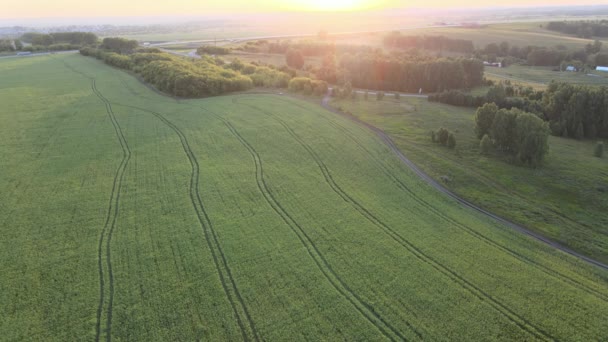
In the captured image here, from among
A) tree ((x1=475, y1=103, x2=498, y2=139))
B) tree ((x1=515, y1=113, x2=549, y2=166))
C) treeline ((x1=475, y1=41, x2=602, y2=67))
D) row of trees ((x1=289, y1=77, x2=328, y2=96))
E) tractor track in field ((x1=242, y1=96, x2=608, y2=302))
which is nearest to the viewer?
tractor track in field ((x1=242, y1=96, x2=608, y2=302))

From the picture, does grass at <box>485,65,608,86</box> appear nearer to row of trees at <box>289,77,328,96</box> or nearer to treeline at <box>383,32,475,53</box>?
treeline at <box>383,32,475,53</box>

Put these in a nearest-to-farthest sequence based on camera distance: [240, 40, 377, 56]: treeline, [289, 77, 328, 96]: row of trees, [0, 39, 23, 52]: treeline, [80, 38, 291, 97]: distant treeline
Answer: [80, 38, 291, 97]: distant treeline
[289, 77, 328, 96]: row of trees
[0, 39, 23, 52]: treeline
[240, 40, 377, 56]: treeline

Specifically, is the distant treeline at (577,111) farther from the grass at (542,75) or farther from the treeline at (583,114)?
the grass at (542,75)

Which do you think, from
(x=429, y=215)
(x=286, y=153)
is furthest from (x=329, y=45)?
(x=429, y=215)

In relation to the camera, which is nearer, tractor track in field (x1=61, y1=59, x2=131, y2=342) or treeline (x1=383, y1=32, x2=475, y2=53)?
tractor track in field (x1=61, y1=59, x2=131, y2=342)

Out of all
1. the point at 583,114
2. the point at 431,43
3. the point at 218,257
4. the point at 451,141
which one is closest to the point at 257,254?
the point at 218,257

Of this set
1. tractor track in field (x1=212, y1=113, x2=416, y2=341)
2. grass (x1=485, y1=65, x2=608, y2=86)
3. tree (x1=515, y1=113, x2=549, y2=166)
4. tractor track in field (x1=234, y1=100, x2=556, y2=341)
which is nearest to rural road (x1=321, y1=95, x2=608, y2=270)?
tractor track in field (x1=234, y1=100, x2=556, y2=341)

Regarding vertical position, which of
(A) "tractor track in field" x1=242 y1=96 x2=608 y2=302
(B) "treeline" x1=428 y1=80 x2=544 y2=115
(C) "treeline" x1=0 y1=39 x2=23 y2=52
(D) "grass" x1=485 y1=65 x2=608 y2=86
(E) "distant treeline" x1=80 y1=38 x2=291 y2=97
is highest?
(C) "treeline" x1=0 y1=39 x2=23 y2=52
